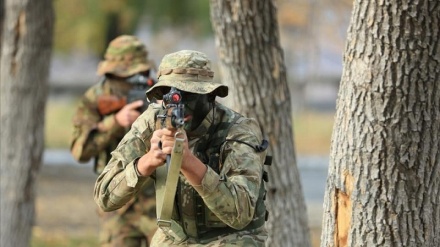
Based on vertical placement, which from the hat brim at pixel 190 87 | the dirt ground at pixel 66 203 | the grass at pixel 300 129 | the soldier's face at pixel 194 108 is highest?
the hat brim at pixel 190 87

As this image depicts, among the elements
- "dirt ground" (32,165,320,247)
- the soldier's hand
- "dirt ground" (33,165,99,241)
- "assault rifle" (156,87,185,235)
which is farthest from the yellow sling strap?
"dirt ground" (33,165,99,241)

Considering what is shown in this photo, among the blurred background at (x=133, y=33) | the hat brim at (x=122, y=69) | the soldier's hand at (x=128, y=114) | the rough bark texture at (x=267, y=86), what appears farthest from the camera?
the blurred background at (x=133, y=33)

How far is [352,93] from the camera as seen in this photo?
5.10 meters

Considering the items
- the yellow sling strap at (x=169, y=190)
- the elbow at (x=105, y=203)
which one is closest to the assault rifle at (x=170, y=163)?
the yellow sling strap at (x=169, y=190)

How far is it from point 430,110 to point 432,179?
0.33 meters

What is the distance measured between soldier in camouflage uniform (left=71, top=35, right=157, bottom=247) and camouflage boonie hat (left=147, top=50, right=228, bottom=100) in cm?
254

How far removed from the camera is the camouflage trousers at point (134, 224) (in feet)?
25.4

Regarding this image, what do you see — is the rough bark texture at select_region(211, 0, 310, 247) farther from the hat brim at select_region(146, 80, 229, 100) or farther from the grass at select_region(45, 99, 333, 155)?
the grass at select_region(45, 99, 333, 155)

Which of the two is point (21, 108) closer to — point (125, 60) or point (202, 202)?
point (125, 60)

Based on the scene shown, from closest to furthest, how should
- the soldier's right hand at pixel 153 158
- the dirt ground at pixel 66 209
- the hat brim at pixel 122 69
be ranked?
the soldier's right hand at pixel 153 158, the hat brim at pixel 122 69, the dirt ground at pixel 66 209

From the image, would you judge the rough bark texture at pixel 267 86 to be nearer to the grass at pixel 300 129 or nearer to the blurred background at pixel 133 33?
the blurred background at pixel 133 33

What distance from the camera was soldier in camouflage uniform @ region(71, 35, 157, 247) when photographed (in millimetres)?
7688

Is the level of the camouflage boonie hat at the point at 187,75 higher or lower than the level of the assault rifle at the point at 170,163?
higher


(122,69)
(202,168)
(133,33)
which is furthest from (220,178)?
(133,33)
